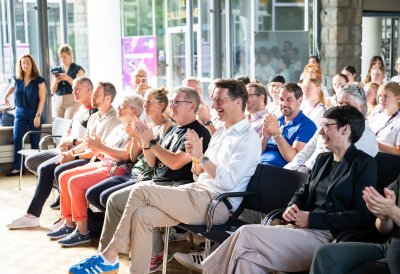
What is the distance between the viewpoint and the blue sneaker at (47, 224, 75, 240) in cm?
531

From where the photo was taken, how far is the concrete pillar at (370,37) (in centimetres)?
1148

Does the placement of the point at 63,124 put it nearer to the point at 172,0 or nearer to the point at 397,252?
the point at 172,0

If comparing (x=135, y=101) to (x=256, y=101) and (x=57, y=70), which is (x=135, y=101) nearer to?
(x=256, y=101)

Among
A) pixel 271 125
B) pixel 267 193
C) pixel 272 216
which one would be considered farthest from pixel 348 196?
pixel 271 125

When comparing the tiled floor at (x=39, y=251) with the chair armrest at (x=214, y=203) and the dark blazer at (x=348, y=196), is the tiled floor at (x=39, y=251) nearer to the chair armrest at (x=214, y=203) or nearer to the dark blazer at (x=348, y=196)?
the chair armrest at (x=214, y=203)

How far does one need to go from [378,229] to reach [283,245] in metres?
0.46

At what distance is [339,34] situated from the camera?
10148 millimetres

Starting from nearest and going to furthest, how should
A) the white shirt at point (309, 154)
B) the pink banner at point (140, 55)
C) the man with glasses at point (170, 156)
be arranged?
1. the white shirt at point (309, 154)
2. the man with glasses at point (170, 156)
3. the pink banner at point (140, 55)

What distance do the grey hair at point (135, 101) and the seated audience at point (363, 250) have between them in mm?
2560

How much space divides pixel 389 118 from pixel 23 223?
3.18m

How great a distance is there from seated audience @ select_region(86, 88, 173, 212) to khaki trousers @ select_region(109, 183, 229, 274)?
76cm

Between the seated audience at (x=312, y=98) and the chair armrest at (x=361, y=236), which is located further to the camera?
the seated audience at (x=312, y=98)

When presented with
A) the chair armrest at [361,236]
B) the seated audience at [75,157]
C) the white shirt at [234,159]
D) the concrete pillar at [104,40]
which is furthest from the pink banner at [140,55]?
the chair armrest at [361,236]

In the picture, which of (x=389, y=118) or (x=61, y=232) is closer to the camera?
(x=389, y=118)
